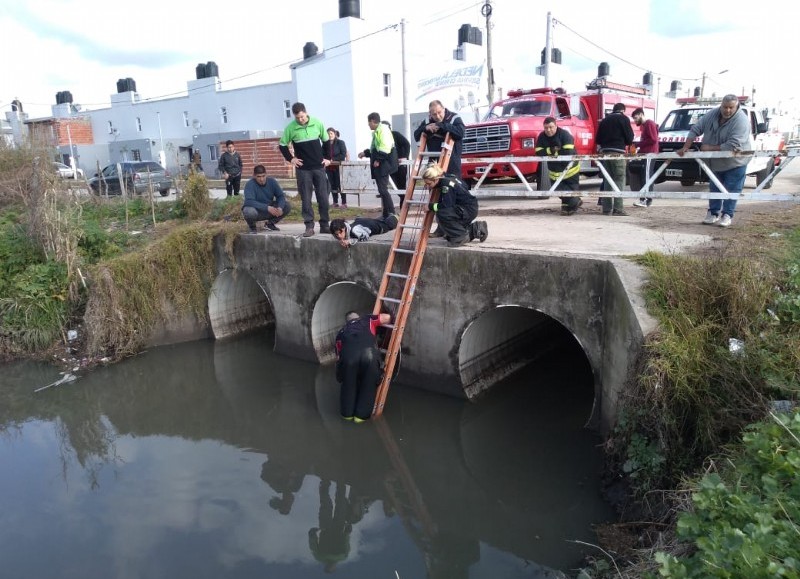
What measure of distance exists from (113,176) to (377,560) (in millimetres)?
21580

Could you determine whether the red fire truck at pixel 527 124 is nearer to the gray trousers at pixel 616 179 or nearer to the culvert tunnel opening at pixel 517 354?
the gray trousers at pixel 616 179

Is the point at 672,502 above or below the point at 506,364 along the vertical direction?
above

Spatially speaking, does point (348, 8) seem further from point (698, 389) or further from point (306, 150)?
point (698, 389)

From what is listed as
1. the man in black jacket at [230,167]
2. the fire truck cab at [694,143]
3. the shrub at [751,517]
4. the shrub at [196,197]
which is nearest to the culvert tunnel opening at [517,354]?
the shrub at [751,517]

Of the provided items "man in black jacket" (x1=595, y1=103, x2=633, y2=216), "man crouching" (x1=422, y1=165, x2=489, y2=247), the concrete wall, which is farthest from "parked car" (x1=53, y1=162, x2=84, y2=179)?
"man in black jacket" (x1=595, y1=103, x2=633, y2=216)

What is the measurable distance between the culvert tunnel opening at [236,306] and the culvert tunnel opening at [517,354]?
4671 millimetres

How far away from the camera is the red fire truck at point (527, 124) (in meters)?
12.5

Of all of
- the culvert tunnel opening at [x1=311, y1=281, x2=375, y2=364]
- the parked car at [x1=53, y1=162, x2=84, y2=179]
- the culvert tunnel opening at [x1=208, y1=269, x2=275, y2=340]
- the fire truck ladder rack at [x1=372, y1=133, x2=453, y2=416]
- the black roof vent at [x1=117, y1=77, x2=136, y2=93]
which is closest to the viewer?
the fire truck ladder rack at [x1=372, y1=133, x2=453, y2=416]

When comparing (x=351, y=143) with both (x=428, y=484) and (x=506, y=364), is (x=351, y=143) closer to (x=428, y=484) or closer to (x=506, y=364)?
(x=506, y=364)

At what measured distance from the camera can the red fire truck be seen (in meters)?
12.5

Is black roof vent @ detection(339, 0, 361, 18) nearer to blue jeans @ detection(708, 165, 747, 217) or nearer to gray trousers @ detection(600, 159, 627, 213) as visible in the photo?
gray trousers @ detection(600, 159, 627, 213)

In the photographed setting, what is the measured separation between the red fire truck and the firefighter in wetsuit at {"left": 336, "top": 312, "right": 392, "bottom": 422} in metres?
4.71

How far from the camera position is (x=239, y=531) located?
19.0 feet

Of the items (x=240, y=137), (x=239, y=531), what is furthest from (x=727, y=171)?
(x=240, y=137)
